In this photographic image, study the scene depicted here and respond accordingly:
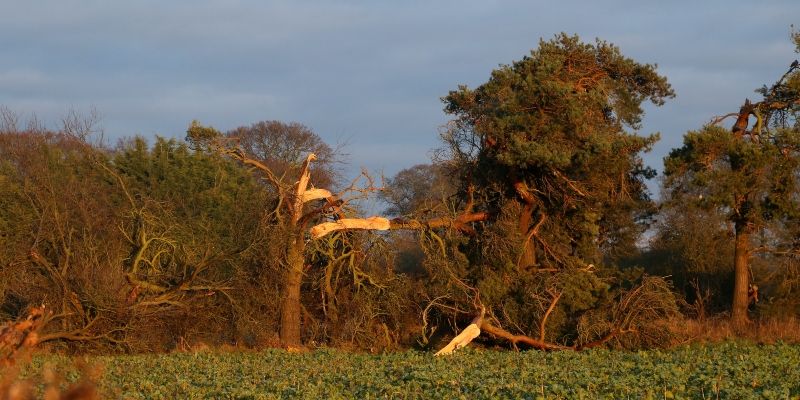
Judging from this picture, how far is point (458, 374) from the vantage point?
17609 millimetres

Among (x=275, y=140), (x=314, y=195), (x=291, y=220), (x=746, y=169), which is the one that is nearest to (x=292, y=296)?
(x=291, y=220)

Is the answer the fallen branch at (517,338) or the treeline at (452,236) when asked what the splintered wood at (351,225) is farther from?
the fallen branch at (517,338)

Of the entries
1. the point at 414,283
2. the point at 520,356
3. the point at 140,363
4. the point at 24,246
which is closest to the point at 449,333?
the point at 414,283

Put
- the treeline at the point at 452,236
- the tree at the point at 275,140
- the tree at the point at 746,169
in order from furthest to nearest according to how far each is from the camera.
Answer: the tree at the point at 275,140 < the tree at the point at 746,169 < the treeline at the point at 452,236

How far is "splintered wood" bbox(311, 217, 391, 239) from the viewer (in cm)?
2580

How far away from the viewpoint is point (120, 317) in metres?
24.0

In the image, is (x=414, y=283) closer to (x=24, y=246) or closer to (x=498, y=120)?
(x=498, y=120)

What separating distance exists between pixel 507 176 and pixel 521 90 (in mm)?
2522

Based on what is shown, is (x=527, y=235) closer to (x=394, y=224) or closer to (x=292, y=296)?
(x=394, y=224)

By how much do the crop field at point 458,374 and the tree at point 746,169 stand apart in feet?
17.3

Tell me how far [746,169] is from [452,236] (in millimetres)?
8647

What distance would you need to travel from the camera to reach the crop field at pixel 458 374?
585 inches

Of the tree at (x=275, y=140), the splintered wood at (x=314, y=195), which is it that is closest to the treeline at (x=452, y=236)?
the splintered wood at (x=314, y=195)

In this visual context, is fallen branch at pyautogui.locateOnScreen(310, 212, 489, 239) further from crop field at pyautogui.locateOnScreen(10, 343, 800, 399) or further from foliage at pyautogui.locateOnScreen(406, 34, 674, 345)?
crop field at pyautogui.locateOnScreen(10, 343, 800, 399)
